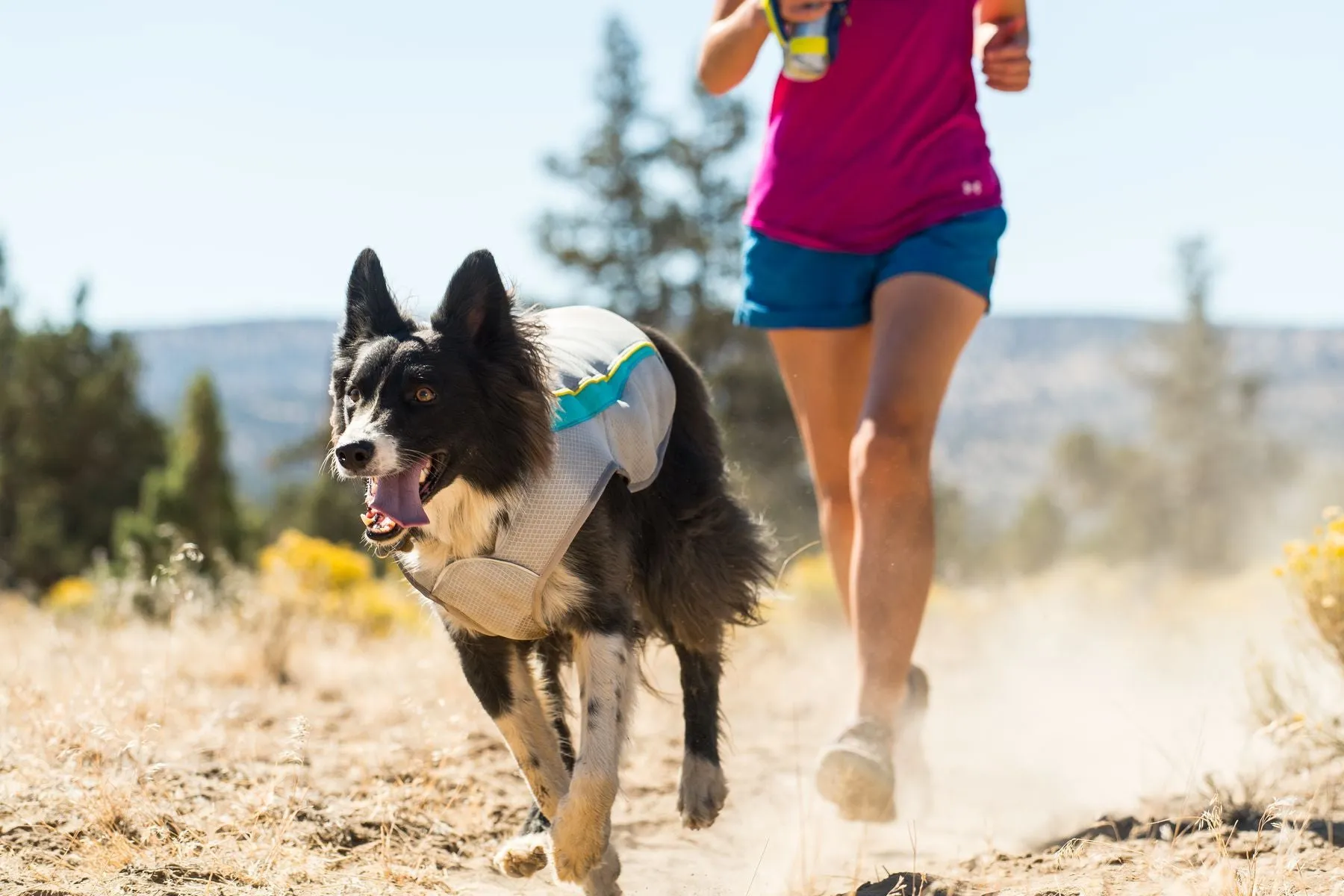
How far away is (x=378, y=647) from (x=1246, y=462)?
51.4 meters

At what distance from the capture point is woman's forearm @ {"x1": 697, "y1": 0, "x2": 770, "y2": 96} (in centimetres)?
388

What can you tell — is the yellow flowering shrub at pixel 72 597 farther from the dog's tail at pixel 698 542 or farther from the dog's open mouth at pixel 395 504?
the dog's open mouth at pixel 395 504

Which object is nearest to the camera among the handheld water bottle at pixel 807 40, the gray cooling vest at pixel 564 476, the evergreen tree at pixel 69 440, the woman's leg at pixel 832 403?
the gray cooling vest at pixel 564 476

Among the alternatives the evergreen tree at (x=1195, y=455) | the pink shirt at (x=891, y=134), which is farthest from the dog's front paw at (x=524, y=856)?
the evergreen tree at (x=1195, y=455)

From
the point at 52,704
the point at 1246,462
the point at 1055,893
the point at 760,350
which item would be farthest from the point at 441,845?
the point at 1246,462

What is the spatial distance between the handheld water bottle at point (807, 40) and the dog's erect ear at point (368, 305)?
1.33 metres

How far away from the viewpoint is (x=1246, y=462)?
52.3 meters

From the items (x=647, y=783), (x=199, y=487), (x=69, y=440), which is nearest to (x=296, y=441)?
(x=199, y=487)

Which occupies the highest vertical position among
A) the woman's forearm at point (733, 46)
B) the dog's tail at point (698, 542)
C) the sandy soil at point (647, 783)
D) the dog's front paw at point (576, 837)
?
the woman's forearm at point (733, 46)

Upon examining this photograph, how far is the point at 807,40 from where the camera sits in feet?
11.9

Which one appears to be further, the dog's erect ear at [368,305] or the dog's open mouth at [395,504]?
the dog's erect ear at [368,305]

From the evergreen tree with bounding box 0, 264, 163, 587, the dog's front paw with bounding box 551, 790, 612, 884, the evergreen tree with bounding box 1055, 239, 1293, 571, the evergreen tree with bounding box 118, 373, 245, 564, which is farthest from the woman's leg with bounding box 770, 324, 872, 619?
the evergreen tree with bounding box 1055, 239, 1293, 571

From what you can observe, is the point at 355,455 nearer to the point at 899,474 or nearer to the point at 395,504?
the point at 395,504

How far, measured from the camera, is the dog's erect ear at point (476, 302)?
336cm
